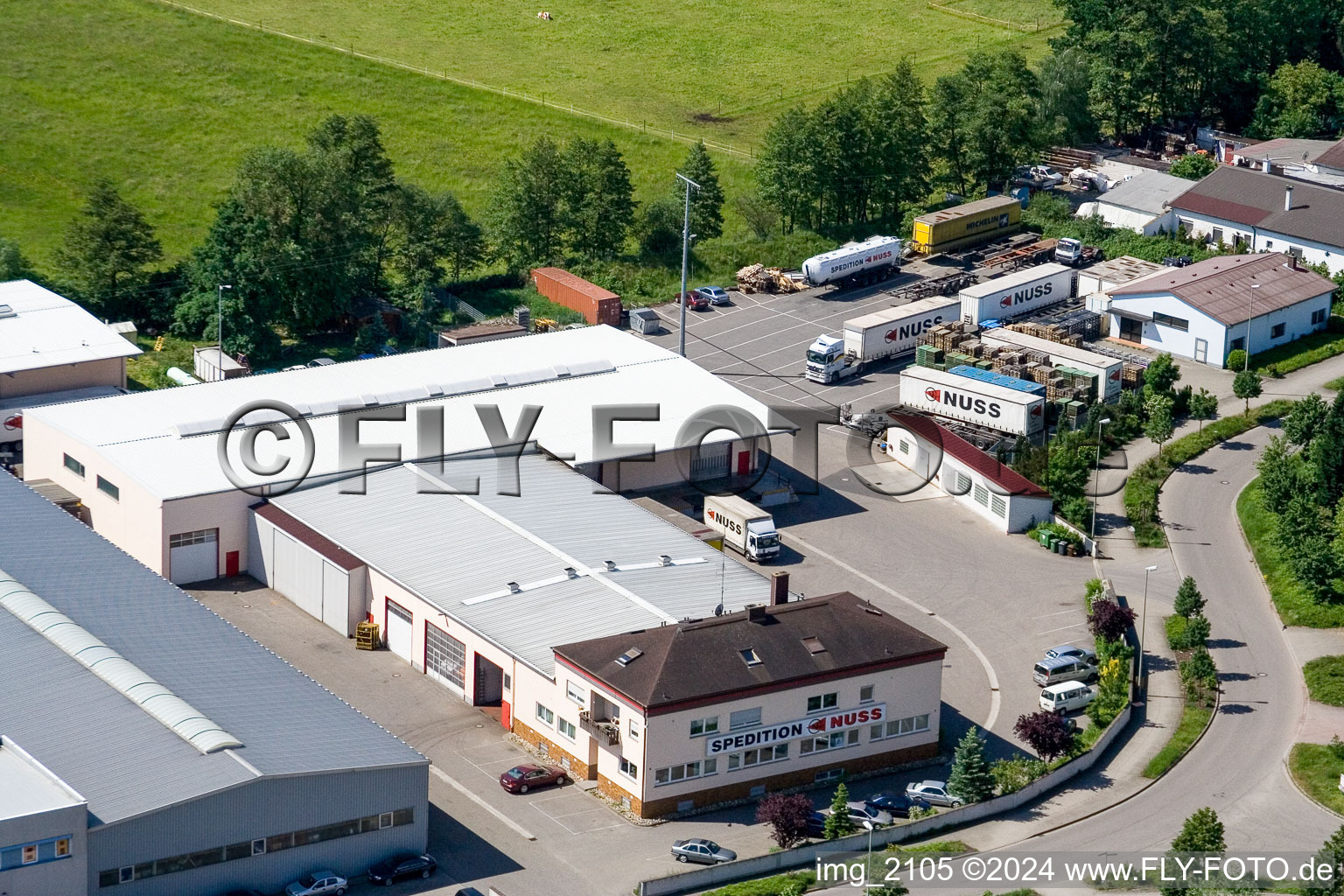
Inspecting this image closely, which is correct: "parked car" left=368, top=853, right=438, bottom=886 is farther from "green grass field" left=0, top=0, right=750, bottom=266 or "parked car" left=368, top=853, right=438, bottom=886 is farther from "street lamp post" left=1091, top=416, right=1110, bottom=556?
"green grass field" left=0, top=0, right=750, bottom=266

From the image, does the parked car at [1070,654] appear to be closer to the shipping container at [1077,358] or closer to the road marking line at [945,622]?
the road marking line at [945,622]

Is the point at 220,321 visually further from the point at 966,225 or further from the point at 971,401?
the point at 966,225

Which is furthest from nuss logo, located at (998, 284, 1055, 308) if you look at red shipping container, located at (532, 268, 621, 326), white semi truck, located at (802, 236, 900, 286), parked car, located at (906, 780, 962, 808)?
parked car, located at (906, 780, 962, 808)

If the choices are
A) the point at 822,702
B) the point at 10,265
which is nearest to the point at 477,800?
the point at 822,702

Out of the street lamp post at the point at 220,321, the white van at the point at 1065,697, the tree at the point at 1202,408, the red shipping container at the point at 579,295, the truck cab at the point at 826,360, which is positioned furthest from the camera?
the red shipping container at the point at 579,295

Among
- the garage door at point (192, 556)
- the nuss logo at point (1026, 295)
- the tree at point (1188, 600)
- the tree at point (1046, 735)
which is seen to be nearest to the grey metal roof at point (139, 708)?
the garage door at point (192, 556)
